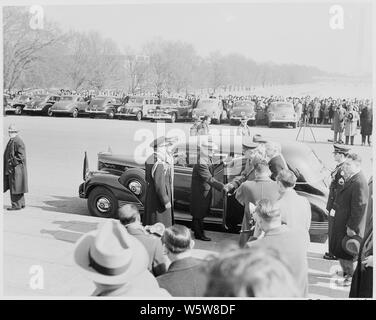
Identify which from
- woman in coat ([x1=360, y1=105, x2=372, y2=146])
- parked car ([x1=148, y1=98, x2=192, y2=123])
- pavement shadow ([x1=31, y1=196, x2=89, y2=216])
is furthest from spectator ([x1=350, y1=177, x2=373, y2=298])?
pavement shadow ([x1=31, y1=196, x2=89, y2=216])

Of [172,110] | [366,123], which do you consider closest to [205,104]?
[172,110]

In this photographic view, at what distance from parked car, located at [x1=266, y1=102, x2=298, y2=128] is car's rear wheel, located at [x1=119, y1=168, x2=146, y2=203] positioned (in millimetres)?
1058

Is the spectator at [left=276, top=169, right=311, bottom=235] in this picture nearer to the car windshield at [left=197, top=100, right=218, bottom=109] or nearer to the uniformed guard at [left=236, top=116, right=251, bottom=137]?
the uniformed guard at [left=236, top=116, right=251, bottom=137]

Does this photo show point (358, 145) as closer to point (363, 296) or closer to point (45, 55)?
point (363, 296)

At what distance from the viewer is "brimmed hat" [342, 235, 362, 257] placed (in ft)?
11.6

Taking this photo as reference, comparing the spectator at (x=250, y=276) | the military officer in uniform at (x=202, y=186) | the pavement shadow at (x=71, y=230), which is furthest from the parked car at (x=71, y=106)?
the spectator at (x=250, y=276)

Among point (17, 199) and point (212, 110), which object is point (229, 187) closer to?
point (212, 110)

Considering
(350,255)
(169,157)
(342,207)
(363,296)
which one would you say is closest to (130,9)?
(169,157)

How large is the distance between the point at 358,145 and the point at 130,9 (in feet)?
6.39

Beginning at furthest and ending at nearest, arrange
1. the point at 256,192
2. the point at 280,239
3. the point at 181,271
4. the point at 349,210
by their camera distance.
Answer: the point at 349,210
the point at 256,192
the point at 280,239
the point at 181,271

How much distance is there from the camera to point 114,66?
12.5 ft

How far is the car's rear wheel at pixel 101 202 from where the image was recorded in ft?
12.7

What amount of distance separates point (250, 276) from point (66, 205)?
257 centimetres

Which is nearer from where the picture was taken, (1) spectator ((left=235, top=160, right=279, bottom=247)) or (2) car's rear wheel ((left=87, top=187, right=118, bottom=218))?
(1) spectator ((left=235, top=160, right=279, bottom=247))
